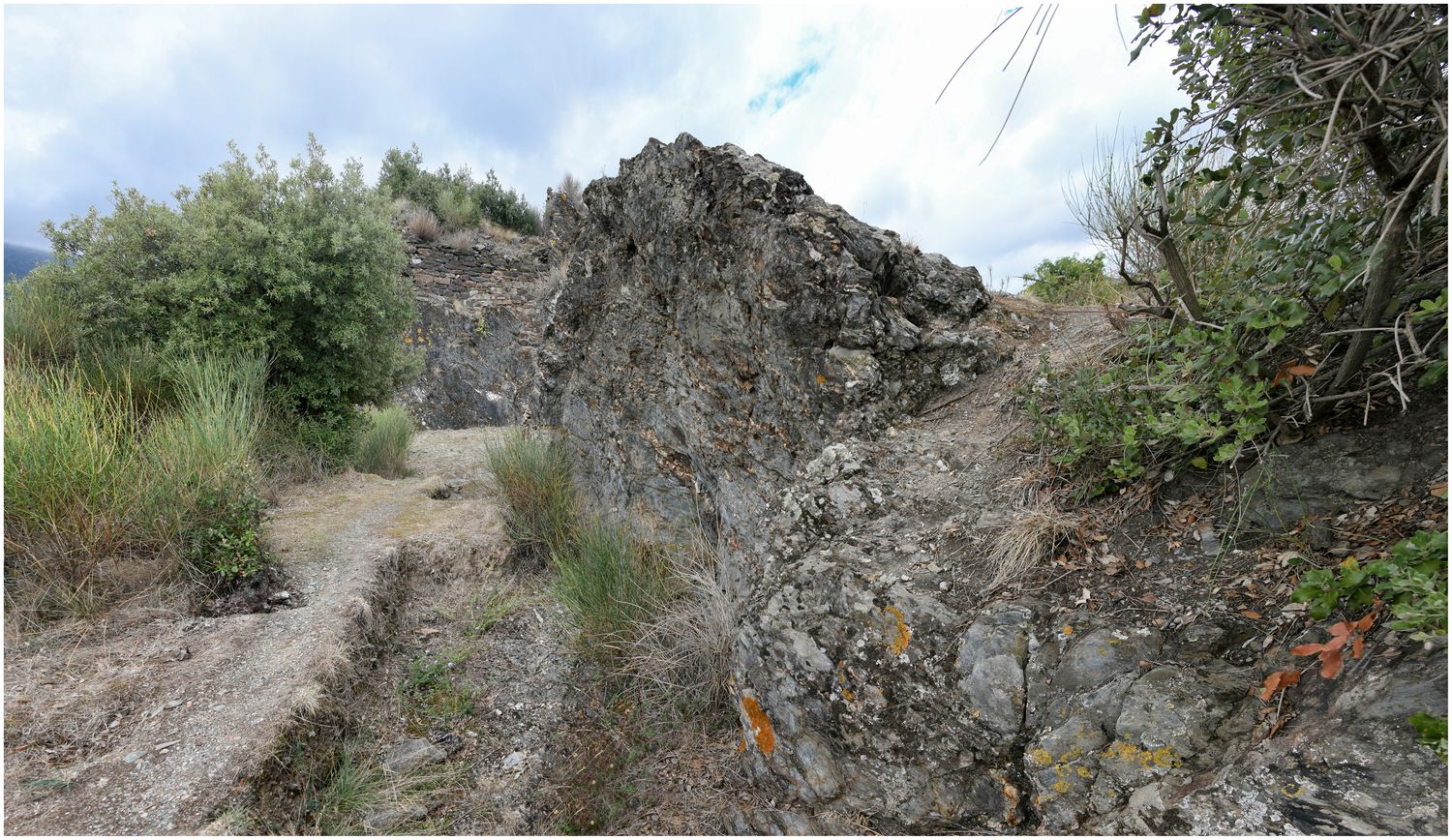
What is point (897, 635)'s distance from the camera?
2.47m

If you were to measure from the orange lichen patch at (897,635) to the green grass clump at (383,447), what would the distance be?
291 inches

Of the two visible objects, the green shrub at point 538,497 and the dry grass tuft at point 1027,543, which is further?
the green shrub at point 538,497

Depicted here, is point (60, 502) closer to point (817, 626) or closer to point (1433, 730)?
point (817, 626)

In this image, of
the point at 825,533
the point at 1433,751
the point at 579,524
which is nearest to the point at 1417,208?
the point at 1433,751

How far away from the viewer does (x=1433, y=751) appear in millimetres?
1336

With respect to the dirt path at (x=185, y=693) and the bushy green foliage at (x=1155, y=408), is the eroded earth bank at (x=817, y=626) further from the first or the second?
the bushy green foliage at (x=1155, y=408)

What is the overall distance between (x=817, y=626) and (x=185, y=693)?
3.28 m

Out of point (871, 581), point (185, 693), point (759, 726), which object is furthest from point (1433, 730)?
point (185, 693)

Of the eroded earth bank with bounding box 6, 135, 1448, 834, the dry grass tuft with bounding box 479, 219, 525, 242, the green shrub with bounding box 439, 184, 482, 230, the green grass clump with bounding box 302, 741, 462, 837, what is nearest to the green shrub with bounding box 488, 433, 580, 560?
the eroded earth bank with bounding box 6, 135, 1448, 834

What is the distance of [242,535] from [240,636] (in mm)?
840

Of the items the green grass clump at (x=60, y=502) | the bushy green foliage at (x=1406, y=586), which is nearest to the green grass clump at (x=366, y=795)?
the green grass clump at (x=60, y=502)

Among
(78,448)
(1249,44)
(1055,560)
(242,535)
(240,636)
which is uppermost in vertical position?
(1249,44)

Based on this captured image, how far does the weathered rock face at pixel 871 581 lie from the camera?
165 cm

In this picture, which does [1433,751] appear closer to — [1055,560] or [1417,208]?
[1055,560]
